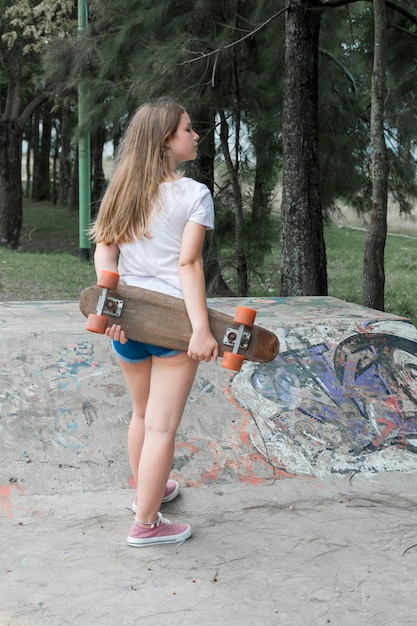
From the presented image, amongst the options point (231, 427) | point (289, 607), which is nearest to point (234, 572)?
point (289, 607)

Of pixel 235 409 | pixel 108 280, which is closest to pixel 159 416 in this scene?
pixel 108 280

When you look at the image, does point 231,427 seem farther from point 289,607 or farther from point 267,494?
point 289,607

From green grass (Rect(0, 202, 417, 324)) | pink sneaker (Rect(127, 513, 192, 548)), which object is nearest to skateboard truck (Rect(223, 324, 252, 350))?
pink sneaker (Rect(127, 513, 192, 548))

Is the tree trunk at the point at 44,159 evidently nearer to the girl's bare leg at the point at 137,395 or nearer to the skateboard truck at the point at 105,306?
the girl's bare leg at the point at 137,395

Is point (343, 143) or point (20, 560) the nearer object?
point (20, 560)

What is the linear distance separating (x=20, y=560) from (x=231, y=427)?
1417 millimetres

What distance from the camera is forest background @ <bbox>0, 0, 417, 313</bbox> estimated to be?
7.41 m

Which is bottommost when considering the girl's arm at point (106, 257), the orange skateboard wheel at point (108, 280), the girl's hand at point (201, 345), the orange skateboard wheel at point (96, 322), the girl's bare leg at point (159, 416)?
the girl's bare leg at point (159, 416)

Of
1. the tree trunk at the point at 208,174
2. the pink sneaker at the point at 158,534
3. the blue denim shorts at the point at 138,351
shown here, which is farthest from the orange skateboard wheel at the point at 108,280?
the tree trunk at the point at 208,174

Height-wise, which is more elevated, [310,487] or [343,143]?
[343,143]

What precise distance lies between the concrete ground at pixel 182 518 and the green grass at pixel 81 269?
5366mm

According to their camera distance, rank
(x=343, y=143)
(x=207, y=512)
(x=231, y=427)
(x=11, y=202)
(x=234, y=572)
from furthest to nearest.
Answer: (x=11, y=202) → (x=343, y=143) → (x=231, y=427) → (x=207, y=512) → (x=234, y=572)

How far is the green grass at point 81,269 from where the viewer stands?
1075cm

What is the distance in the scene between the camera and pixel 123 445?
3.77m
